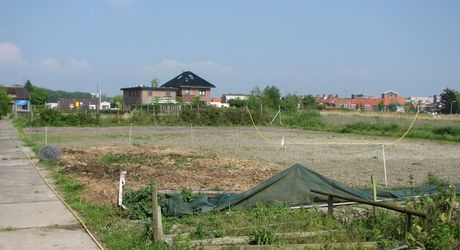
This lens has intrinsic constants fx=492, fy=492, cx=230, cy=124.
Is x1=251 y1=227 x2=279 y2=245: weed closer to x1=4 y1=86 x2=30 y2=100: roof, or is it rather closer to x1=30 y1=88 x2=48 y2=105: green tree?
x1=30 y1=88 x2=48 y2=105: green tree

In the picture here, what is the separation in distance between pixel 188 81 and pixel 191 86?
5.87ft

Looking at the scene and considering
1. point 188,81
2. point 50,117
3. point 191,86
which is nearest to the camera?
point 50,117

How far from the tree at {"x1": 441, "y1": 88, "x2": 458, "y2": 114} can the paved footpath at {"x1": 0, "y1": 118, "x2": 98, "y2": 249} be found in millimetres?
96366

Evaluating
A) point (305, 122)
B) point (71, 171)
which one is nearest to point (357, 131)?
point (305, 122)

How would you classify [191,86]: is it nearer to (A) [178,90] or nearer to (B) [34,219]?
(A) [178,90]

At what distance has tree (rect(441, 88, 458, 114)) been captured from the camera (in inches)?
3882

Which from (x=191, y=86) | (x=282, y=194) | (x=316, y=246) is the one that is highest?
(x=191, y=86)

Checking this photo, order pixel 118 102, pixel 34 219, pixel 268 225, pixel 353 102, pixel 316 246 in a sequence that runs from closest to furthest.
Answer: pixel 316 246
pixel 268 225
pixel 34 219
pixel 118 102
pixel 353 102

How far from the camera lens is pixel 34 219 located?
27.0ft

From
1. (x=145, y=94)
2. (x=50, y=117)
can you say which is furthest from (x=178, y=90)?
(x=50, y=117)

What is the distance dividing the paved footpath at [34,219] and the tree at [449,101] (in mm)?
96366

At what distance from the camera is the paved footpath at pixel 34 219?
22.2 feet

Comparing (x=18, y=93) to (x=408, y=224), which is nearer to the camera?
(x=408, y=224)

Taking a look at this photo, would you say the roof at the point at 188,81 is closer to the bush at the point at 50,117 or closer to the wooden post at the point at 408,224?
the bush at the point at 50,117
